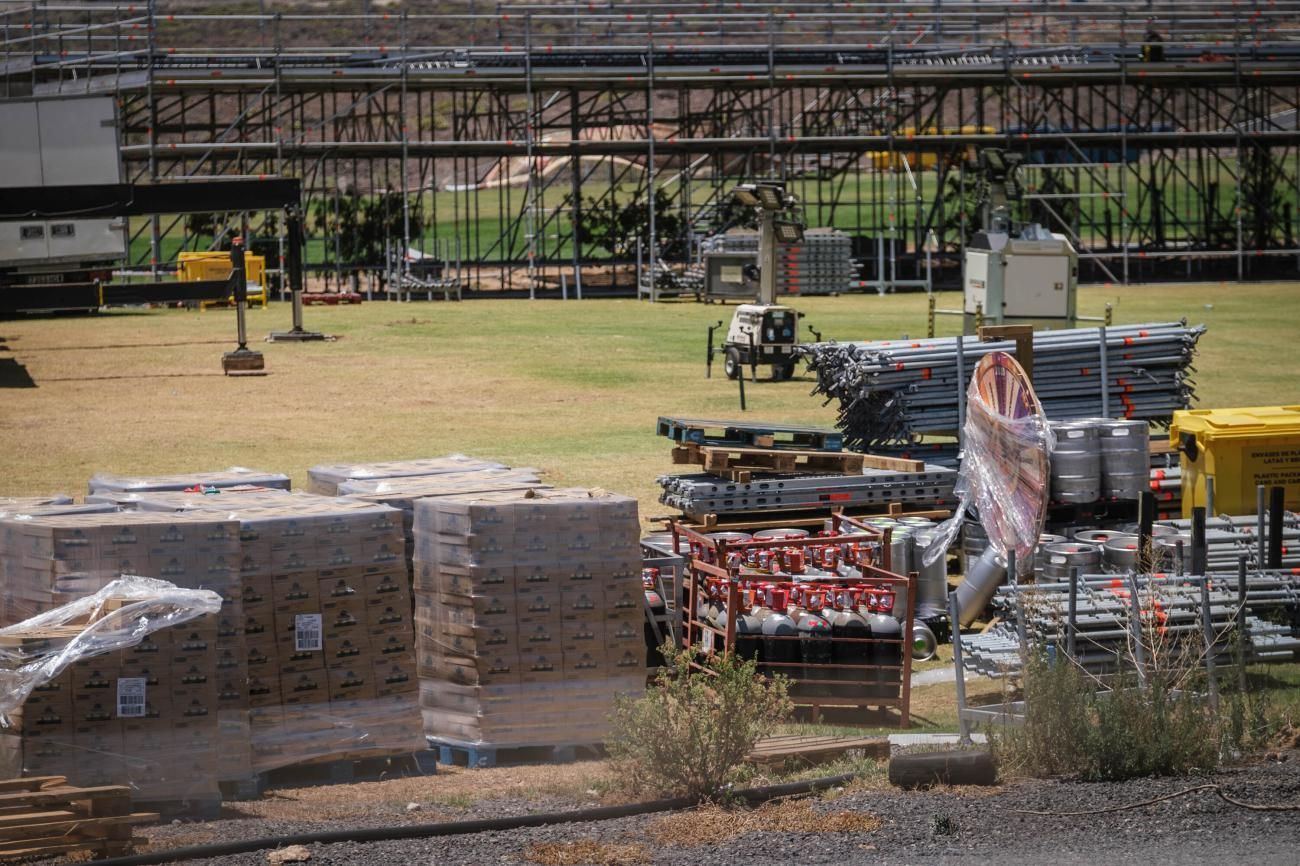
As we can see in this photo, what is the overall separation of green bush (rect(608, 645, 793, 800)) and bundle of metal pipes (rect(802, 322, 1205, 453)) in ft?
29.1

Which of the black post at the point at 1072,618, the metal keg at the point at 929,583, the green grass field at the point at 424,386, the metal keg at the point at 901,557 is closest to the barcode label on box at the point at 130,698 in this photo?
the black post at the point at 1072,618

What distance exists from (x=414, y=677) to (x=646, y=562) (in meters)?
2.28

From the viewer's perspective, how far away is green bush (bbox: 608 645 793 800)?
8.34 metres

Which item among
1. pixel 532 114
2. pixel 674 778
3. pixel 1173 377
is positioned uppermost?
pixel 532 114

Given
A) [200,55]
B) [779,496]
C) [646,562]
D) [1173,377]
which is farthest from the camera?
[200,55]

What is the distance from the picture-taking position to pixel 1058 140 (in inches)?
1871

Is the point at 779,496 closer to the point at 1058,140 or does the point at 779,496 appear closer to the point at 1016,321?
the point at 1016,321

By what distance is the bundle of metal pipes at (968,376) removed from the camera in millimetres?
17328

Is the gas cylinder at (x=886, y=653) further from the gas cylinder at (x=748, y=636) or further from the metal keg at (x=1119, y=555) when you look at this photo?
the metal keg at (x=1119, y=555)

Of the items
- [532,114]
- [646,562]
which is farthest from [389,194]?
[646,562]

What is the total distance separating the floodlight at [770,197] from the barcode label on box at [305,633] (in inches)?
714

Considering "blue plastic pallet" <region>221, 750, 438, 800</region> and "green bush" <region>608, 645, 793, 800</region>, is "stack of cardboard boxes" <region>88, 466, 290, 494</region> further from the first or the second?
"green bush" <region>608, 645, 793, 800</region>

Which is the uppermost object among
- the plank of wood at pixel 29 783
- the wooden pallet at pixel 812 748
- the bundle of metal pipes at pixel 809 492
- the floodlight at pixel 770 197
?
the floodlight at pixel 770 197

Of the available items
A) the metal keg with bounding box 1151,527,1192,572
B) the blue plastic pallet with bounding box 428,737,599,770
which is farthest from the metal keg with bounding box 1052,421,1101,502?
the blue plastic pallet with bounding box 428,737,599,770
